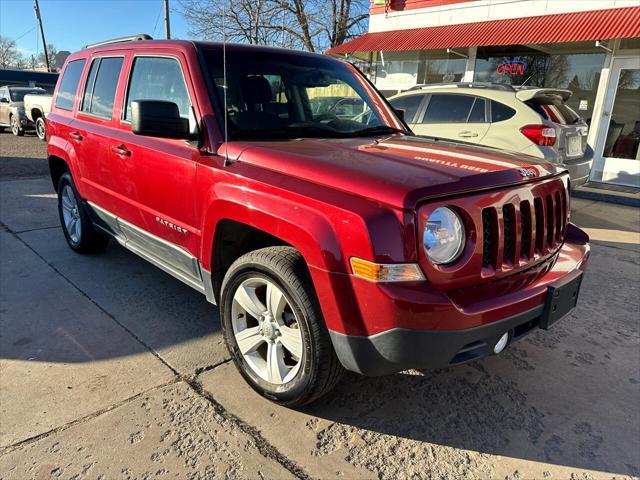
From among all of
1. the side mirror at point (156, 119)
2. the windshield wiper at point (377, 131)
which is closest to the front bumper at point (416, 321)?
the side mirror at point (156, 119)

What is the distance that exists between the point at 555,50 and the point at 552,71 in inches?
17.6

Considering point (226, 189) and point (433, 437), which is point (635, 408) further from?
point (226, 189)

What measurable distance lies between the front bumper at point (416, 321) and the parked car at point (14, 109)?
1776 cm

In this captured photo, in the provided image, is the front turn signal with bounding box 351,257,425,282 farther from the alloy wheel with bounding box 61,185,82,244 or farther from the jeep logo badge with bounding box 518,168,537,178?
the alloy wheel with bounding box 61,185,82,244

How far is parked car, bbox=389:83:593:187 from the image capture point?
625 cm

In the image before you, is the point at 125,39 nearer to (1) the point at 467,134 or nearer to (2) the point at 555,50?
(1) the point at 467,134

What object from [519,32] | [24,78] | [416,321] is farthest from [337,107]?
[24,78]

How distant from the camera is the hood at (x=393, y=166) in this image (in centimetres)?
204

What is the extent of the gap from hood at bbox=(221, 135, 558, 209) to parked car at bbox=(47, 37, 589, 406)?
0.04 ft

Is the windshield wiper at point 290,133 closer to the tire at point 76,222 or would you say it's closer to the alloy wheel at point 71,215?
the tire at point 76,222

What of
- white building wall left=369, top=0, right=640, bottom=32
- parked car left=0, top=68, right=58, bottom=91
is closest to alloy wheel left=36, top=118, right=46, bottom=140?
white building wall left=369, top=0, right=640, bottom=32

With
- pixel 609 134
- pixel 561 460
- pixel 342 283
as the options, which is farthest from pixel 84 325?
pixel 609 134

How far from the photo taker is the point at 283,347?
8.36 ft

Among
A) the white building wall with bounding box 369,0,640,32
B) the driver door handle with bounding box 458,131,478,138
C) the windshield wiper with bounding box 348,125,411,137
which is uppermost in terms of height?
the white building wall with bounding box 369,0,640,32
